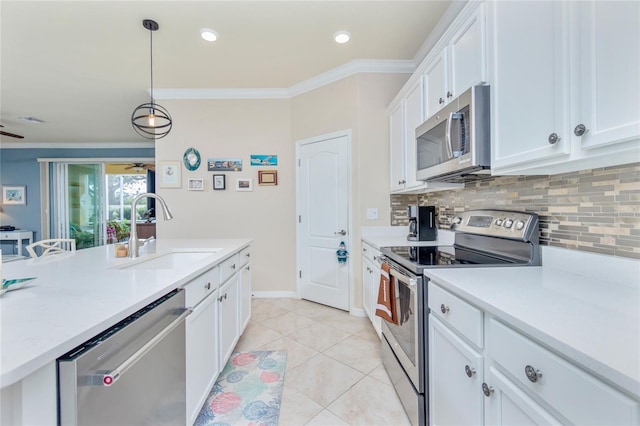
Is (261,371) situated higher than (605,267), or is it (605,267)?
(605,267)

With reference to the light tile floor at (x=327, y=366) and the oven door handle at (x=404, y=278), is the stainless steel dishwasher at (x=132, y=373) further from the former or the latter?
the oven door handle at (x=404, y=278)

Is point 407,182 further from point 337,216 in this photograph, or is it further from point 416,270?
point 416,270

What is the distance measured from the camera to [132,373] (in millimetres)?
900

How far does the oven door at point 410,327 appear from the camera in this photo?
1346 mm

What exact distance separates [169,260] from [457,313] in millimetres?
1887

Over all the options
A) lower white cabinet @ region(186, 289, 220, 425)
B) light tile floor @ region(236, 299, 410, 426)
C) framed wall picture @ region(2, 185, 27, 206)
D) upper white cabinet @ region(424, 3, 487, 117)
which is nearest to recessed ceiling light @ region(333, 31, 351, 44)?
upper white cabinet @ region(424, 3, 487, 117)

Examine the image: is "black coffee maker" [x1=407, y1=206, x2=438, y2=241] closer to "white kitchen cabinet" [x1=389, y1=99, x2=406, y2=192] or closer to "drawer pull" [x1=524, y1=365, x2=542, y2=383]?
"white kitchen cabinet" [x1=389, y1=99, x2=406, y2=192]

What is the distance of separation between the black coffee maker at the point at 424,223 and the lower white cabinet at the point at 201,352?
1.71 metres

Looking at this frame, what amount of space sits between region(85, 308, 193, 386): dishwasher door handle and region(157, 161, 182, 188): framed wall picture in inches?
115

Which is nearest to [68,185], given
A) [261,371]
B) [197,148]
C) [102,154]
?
[102,154]

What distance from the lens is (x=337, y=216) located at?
10.5 feet

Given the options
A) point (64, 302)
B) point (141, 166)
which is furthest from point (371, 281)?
point (141, 166)

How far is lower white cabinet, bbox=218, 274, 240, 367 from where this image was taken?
180 centimetres

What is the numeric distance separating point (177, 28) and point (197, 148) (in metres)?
1.55
